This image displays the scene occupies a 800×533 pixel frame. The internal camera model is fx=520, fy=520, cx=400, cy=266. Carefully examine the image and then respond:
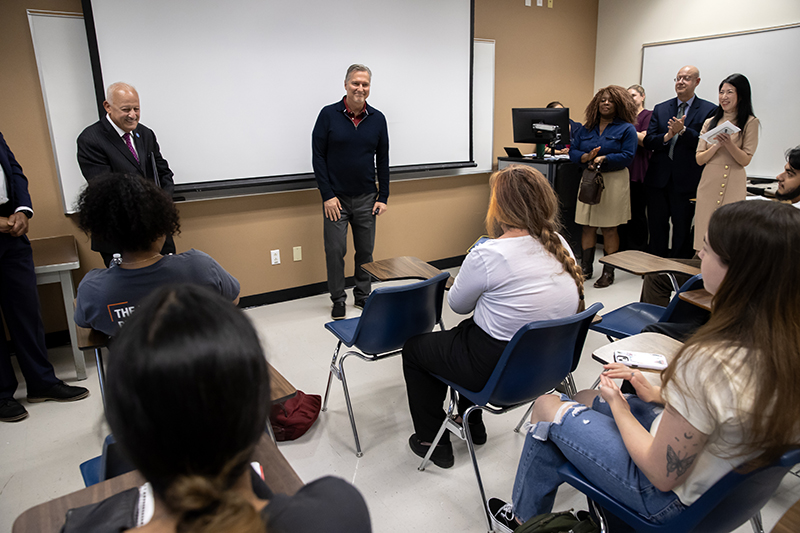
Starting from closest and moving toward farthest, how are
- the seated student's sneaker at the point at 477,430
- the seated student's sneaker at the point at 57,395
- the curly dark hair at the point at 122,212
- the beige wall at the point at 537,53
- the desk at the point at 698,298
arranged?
1. the curly dark hair at the point at 122,212
2. the desk at the point at 698,298
3. the seated student's sneaker at the point at 477,430
4. the seated student's sneaker at the point at 57,395
5. the beige wall at the point at 537,53

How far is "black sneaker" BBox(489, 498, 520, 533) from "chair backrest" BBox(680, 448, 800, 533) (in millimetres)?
637

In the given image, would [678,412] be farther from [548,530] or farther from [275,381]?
[275,381]

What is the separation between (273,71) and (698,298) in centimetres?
302

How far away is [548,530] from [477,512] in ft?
1.81

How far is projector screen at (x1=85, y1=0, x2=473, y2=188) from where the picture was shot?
323cm

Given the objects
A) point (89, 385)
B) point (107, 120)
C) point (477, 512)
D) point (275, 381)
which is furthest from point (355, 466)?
point (107, 120)

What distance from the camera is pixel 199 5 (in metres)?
3.32

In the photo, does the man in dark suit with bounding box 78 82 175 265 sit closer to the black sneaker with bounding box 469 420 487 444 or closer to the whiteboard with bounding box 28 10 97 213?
the whiteboard with bounding box 28 10 97 213

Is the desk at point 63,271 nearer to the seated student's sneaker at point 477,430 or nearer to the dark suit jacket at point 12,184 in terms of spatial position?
the dark suit jacket at point 12,184

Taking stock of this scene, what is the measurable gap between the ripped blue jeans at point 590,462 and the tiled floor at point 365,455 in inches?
17.9

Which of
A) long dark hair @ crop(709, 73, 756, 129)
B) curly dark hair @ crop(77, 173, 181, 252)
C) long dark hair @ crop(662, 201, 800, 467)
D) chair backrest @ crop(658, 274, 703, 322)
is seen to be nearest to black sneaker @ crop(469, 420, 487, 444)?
chair backrest @ crop(658, 274, 703, 322)

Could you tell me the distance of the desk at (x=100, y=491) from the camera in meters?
0.91

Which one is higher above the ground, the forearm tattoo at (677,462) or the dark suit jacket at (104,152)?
the dark suit jacket at (104,152)

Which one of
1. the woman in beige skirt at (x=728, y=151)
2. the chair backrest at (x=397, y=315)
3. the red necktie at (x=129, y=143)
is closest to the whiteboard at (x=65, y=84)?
the red necktie at (x=129, y=143)
